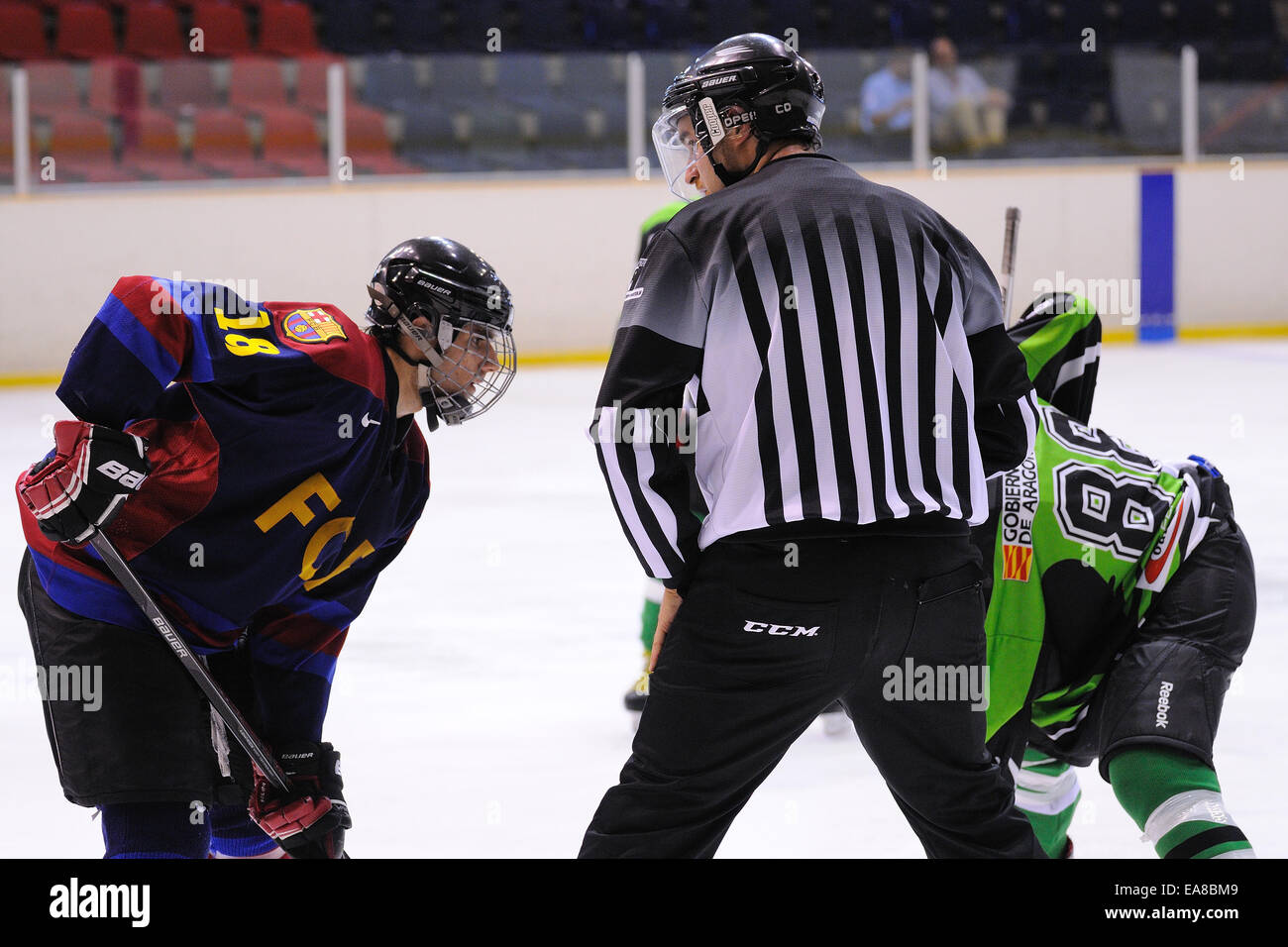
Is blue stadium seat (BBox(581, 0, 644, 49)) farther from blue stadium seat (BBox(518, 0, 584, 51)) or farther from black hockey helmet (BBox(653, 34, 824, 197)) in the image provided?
black hockey helmet (BBox(653, 34, 824, 197))

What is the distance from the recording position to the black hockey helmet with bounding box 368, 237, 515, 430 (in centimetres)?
199

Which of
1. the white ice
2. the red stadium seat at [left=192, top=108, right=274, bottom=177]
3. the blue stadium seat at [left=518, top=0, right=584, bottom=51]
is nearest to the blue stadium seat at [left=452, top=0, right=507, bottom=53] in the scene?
the blue stadium seat at [left=518, top=0, right=584, bottom=51]

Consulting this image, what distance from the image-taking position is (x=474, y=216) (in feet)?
31.4

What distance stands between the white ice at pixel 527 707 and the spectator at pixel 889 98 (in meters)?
3.81

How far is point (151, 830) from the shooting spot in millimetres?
1819

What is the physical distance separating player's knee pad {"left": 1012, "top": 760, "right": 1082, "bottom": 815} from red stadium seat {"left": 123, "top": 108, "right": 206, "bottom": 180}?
7894 mm

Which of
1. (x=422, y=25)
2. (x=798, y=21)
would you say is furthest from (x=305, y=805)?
(x=798, y=21)

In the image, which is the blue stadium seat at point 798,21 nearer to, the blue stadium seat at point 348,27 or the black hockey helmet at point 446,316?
the blue stadium seat at point 348,27

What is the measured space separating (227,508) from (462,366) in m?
0.34

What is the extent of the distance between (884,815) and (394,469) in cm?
119

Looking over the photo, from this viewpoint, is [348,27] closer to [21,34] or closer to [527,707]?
[21,34]

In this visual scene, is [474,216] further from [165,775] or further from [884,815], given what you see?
[165,775]

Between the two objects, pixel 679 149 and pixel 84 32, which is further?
pixel 84 32
